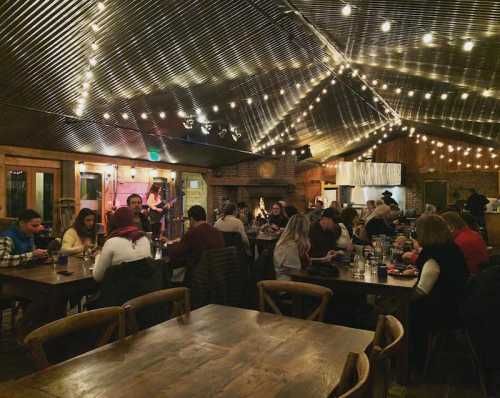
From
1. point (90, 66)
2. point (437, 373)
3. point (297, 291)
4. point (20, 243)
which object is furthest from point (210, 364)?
point (90, 66)

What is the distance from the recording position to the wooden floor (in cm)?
303

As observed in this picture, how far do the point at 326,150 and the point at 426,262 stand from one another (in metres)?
10.1

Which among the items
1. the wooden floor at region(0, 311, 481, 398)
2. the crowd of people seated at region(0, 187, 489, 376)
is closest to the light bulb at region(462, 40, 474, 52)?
the crowd of people seated at region(0, 187, 489, 376)

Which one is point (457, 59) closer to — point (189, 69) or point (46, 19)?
point (189, 69)

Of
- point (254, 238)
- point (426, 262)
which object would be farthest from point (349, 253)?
point (254, 238)

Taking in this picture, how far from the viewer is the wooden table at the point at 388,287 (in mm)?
3109

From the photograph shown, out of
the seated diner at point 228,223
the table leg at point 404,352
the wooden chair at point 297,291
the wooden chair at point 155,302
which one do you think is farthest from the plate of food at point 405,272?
the wooden chair at point 155,302

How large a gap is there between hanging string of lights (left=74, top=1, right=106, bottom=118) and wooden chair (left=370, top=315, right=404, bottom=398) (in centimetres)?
443

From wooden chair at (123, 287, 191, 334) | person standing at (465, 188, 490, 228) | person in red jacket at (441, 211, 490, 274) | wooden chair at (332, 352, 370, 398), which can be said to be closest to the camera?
wooden chair at (332, 352, 370, 398)

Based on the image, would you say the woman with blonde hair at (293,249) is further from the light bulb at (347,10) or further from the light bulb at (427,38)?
the light bulb at (427,38)

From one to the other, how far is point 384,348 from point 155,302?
4.17ft

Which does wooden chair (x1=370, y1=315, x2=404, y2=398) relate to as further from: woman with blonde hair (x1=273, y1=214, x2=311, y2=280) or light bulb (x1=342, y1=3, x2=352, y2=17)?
light bulb (x1=342, y1=3, x2=352, y2=17)

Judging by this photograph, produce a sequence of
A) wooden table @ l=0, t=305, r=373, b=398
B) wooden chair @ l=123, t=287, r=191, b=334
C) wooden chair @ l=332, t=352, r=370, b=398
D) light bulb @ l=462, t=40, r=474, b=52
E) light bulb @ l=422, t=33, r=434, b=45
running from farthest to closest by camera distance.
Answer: light bulb @ l=422, t=33, r=434, b=45
light bulb @ l=462, t=40, r=474, b=52
wooden chair @ l=123, t=287, r=191, b=334
wooden table @ l=0, t=305, r=373, b=398
wooden chair @ l=332, t=352, r=370, b=398

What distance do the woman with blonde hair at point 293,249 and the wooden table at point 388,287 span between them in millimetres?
333
